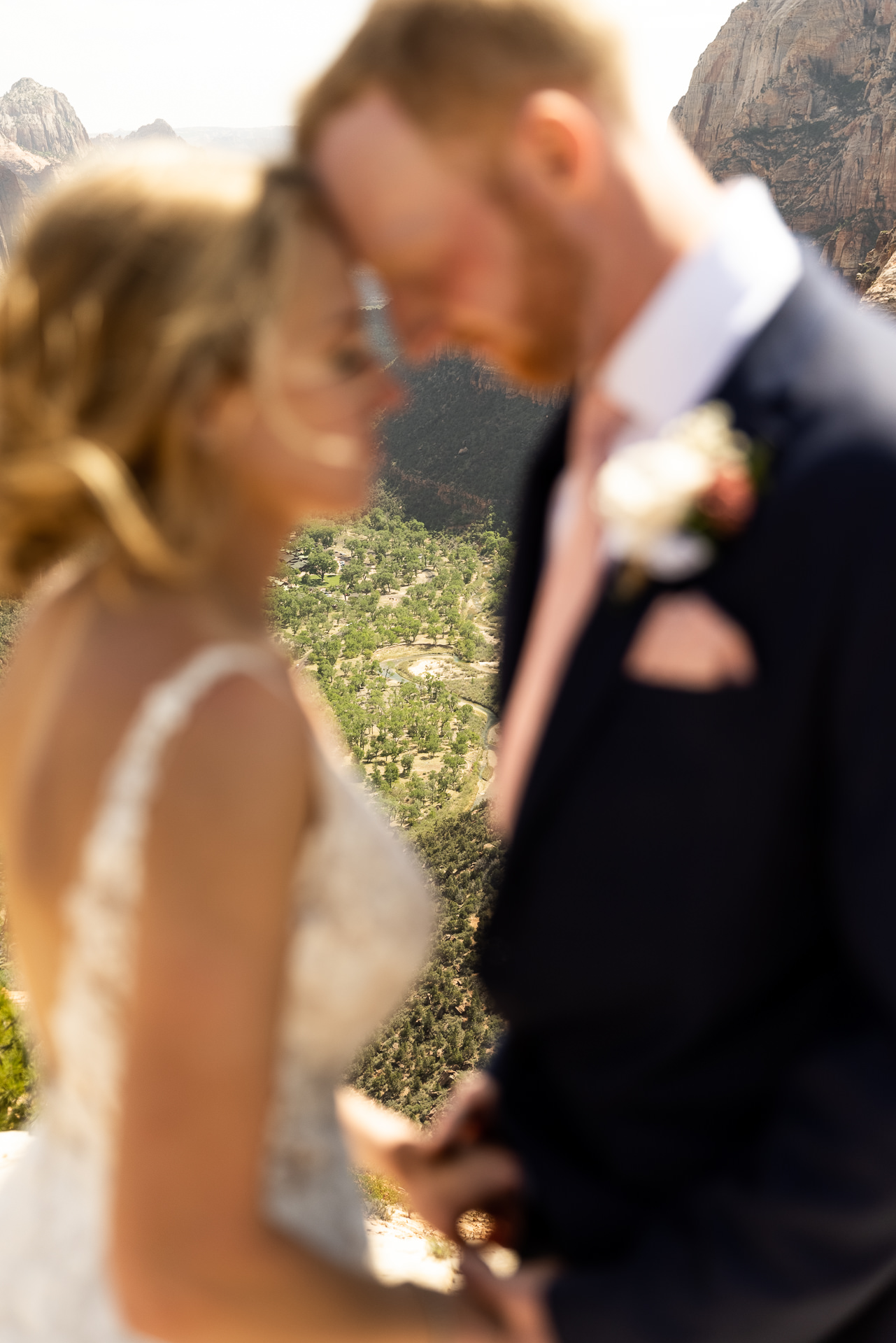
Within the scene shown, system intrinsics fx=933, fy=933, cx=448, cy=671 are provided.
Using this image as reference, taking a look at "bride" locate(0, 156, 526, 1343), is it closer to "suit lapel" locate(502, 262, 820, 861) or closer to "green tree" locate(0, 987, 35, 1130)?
"suit lapel" locate(502, 262, 820, 861)

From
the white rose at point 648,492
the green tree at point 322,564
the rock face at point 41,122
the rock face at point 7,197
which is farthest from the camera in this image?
the rock face at point 41,122

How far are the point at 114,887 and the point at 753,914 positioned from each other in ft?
3.44

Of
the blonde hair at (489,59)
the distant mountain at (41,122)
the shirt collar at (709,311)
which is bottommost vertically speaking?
the shirt collar at (709,311)

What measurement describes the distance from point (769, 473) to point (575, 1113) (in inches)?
49.9

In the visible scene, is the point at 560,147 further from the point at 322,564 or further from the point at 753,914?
the point at 322,564

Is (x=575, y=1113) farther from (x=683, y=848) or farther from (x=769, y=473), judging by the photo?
(x=769, y=473)

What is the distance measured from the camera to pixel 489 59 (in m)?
1.54

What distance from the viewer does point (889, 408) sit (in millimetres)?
1377

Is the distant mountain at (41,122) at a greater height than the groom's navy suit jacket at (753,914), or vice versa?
the distant mountain at (41,122)

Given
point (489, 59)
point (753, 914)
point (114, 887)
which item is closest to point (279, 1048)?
point (114, 887)

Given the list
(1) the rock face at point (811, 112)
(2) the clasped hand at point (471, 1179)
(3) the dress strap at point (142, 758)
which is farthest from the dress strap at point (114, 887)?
(1) the rock face at point (811, 112)

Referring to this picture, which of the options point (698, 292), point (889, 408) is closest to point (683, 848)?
point (889, 408)

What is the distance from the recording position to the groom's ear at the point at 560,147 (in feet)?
5.04

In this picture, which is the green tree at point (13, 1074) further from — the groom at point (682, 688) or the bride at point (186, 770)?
the groom at point (682, 688)
